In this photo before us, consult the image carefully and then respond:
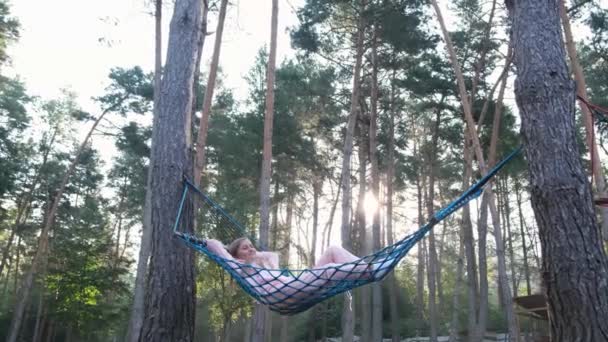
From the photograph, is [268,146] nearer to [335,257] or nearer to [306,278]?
[335,257]

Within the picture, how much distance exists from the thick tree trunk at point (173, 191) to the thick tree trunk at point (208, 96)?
1.67m

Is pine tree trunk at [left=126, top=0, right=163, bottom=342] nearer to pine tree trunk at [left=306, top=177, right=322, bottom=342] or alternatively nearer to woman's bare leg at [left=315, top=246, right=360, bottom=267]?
woman's bare leg at [left=315, top=246, right=360, bottom=267]

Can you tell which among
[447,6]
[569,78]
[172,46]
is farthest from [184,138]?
[447,6]

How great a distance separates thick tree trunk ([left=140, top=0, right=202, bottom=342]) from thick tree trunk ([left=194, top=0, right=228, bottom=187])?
167 cm

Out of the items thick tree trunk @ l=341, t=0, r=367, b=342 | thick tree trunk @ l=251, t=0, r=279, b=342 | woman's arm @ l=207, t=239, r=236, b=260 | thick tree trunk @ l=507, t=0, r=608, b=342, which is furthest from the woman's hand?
thick tree trunk @ l=341, t=0, r=367, b=342

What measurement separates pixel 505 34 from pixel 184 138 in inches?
233

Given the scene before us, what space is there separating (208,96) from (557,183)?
11.8 ft

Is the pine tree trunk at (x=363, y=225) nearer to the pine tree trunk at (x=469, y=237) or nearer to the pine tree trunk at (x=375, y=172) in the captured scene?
the pine tree trunk at (x=375, y=172)

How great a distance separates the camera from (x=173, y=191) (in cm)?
246

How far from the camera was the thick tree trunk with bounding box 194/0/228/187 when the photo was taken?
4.44 meters

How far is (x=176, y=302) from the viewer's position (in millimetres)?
2256

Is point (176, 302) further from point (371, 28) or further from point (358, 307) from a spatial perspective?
point (358, 307)

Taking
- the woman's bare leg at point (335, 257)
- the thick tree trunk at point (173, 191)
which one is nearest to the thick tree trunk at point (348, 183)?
the woman's bare leg at point (335, 257)

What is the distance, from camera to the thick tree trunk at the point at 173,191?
224cm
